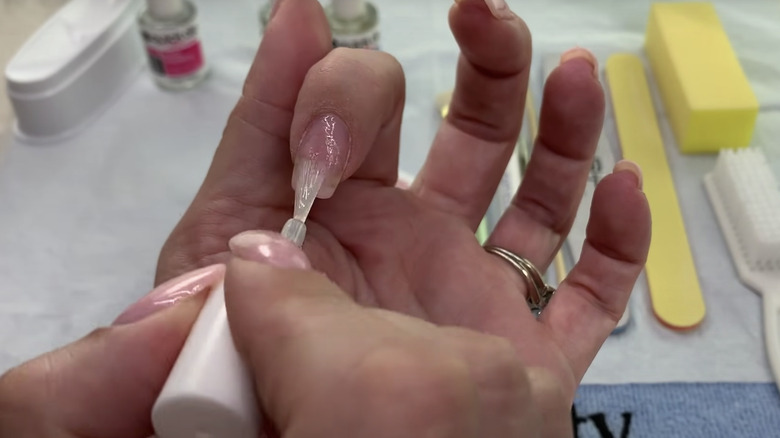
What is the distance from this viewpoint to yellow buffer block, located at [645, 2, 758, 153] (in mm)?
717

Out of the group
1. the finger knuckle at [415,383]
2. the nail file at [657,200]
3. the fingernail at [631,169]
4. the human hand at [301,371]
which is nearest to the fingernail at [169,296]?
the human hand at [301,371]

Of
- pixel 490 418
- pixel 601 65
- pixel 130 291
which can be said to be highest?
pixel 490 418

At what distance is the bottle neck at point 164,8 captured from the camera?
78 centimetres

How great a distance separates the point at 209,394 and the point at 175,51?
58 cm

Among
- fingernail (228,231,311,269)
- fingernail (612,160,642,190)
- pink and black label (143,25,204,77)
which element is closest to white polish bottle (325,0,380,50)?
pink and black label (143,25,204,77)

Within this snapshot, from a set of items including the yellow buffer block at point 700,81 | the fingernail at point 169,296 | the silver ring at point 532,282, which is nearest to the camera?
the fingernail at point 169,296

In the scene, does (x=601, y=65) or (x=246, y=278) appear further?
(x=601, y=65)

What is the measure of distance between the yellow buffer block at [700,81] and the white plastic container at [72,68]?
58cm

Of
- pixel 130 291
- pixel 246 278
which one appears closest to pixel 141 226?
pixel 130 291

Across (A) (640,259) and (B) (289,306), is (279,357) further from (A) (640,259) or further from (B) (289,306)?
(A) (640,259)

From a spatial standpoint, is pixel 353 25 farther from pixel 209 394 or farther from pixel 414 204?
pixel 209 394

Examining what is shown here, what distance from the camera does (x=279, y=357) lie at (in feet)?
0.95

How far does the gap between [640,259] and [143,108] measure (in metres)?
0.57

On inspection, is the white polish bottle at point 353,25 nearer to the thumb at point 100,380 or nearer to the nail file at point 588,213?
the nail file at point 588,213
